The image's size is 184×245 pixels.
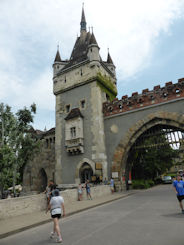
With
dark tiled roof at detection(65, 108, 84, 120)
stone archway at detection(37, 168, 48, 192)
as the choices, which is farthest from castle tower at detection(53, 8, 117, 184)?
stone archway at detection(37, 168, 48, 192)

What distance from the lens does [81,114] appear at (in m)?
20.3

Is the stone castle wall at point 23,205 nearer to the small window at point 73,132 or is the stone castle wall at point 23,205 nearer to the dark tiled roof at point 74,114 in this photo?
the small window at point 73,132

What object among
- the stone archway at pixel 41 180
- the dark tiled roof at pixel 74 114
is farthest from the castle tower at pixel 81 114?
the stone archway at pixel 41 180

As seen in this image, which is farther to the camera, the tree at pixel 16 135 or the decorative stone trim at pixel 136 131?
the decorative stone trim at pixel 136 131

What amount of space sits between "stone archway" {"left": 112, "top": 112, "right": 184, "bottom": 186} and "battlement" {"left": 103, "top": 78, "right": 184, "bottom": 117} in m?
1.33

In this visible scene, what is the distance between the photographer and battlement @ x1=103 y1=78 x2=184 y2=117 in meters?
16.5

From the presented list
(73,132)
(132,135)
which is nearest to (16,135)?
(73,132)

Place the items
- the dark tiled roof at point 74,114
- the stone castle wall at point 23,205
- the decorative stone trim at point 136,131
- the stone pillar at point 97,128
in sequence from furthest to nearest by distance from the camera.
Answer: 1. the dark tiled roof at point 74,114
2. the stone pillar at point 97,128
3. the decorative stone trim at point 136,131
4. the stone castle wall at point 23,205

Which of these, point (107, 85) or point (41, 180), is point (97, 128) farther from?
point (41, 180)

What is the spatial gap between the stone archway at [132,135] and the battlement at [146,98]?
1.33 meters

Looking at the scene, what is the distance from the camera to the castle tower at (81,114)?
18828 mm

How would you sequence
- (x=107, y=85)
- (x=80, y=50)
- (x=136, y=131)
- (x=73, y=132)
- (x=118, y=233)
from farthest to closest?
1. (x=80, y=50)
2. (x=107, y=85)
3. (x=73, y=132)
4. (x=136, y=131)
5. (x=118, y=233)

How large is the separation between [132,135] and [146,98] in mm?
3666

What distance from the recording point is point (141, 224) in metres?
5.98
